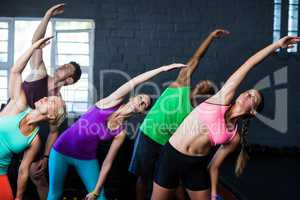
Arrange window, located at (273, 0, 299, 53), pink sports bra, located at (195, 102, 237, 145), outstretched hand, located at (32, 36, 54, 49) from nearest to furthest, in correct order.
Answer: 1. pink sports bra, located at (195, 102, 237, 145)
2. outstretched hand, located at (32, 36, 54, 49)
3. window, located at (273, 0, 299, 53)

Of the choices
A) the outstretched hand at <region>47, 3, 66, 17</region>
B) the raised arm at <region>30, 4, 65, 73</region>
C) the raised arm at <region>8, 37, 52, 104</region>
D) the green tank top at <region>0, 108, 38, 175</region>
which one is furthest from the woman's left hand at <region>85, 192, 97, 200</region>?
the outstretched hand at <region>47, 3, 66, 17</region>

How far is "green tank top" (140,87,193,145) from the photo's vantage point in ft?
10.1

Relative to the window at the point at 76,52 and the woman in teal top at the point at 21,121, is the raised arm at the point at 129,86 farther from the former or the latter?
the woman in teal top at the point at 21,121

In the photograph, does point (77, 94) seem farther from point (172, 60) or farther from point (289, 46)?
point (289, 46)

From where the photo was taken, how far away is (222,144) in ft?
10.0

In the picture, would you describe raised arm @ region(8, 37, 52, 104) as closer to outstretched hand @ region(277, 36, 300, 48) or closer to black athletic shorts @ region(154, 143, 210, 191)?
black athletic shorts @ region(154, 143, 210, 191)

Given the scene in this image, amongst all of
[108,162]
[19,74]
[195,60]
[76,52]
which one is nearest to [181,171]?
[108,162]

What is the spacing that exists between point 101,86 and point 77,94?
169 millimetres

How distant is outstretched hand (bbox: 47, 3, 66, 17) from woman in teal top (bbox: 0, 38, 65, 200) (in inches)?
7.1

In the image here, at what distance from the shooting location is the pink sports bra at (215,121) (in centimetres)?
299

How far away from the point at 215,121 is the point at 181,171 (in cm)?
39

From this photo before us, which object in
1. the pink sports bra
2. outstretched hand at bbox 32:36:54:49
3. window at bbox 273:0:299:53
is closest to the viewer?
the pink sports bra

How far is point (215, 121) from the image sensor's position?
2.99 m

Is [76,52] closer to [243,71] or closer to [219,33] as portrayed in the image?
[219,33]
